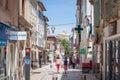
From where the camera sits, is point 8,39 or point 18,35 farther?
point 8,39

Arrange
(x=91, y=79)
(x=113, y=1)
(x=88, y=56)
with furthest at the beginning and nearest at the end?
1. (x=88, y=56)
2. (x=91, y=79)
3. (x=113, y=1)

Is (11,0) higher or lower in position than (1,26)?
higher

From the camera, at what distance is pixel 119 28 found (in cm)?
1920

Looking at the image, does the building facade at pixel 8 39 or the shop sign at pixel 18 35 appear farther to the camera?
the building facade at pixel 8 39

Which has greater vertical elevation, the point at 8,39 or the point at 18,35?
the point at 18,35

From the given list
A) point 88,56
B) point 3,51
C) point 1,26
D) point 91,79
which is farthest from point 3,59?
point 88,56

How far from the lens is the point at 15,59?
23062mm

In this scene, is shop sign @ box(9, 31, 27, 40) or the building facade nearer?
shop sign @ box(9, 31, 27, 40)

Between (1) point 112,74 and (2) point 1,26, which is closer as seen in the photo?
(2) point 1,26

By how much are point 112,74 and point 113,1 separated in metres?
4.02

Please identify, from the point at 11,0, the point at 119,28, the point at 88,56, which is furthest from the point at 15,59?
the point at 88,56

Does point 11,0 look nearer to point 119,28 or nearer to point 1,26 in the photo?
point 1,26

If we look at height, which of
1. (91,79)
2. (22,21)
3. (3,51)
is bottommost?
(91,79)

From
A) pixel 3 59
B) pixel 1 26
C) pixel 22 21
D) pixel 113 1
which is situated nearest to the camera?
pixel 1 26
